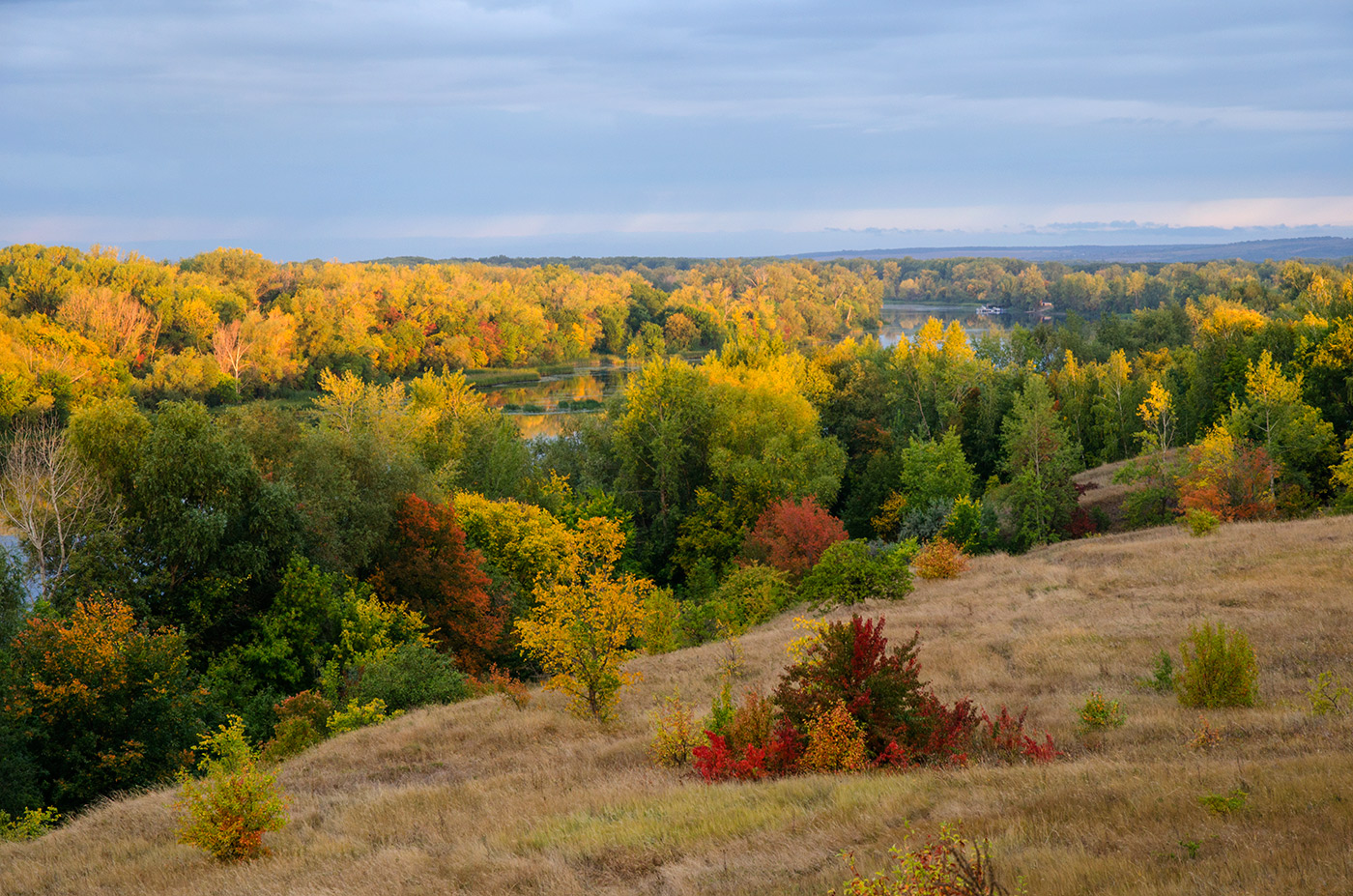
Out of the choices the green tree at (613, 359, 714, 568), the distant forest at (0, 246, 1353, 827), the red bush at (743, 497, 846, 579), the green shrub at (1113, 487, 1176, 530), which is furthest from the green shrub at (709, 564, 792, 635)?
the green shrub at (1113, 487, 1176, 530)

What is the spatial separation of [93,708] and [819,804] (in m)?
15.2

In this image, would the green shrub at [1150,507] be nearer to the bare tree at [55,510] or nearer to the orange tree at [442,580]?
the orange tree at [442,580]

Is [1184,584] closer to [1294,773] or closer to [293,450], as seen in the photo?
[1294,773]

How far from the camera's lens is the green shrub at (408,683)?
1975 cm

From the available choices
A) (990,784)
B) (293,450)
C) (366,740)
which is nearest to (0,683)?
(366,740)

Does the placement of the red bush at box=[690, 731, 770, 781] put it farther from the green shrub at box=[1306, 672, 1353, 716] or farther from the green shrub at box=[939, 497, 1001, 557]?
the green shrub at box=[939, 497, 1001, 557]

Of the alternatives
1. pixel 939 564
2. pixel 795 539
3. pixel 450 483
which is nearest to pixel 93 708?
pixel 939 564

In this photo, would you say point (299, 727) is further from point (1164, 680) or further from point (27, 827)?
point (1164, 680)

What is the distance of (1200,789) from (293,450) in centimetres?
2791

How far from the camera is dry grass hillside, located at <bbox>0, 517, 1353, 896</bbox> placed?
246 inches

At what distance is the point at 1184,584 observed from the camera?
63.2 ft

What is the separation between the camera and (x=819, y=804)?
8266 millimetres

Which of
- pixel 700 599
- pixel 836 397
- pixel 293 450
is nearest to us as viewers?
pixel 293 450

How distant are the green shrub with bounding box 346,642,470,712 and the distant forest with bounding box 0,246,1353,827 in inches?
3.2
